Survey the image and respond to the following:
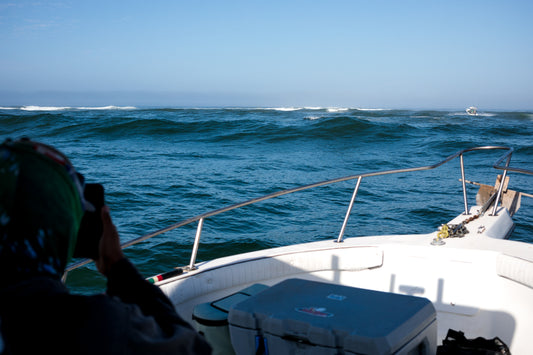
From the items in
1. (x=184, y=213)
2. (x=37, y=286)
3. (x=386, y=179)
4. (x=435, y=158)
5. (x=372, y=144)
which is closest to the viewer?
(x=37, y=286)

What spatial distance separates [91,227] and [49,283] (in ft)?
0.44

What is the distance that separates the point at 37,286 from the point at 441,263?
104 inches

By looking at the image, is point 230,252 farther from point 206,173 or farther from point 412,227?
point 206,173

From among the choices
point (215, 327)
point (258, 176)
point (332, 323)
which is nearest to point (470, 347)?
point (332, 323)

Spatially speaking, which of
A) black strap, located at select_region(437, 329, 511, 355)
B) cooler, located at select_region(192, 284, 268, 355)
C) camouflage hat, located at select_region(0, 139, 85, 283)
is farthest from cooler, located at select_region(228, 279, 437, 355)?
camouflage hat, located at select_region(0, 139, 85, 283)

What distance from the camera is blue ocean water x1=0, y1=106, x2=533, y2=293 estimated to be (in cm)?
735

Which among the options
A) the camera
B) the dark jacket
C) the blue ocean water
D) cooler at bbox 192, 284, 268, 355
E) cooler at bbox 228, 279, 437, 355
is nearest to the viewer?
the dark jacket

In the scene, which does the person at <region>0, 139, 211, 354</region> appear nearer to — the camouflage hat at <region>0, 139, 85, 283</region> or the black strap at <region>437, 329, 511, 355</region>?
→ the camouflage hat at <region>0, 139, 85, 283</region>

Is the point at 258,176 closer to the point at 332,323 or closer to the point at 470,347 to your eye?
the point at 470,347

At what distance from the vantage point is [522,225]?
782 cm

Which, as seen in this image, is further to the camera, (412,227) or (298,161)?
(298,161)

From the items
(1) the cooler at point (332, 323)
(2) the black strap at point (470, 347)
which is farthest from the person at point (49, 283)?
(2) the black strap at point (470, 347)

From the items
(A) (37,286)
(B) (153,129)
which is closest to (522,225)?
(A) (37,286)

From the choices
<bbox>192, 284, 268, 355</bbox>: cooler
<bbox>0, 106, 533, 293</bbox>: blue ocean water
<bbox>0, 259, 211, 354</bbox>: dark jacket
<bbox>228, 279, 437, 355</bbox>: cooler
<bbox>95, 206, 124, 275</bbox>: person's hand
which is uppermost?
<bbox>95, 206, 124, 275</bbox>: person's hand
